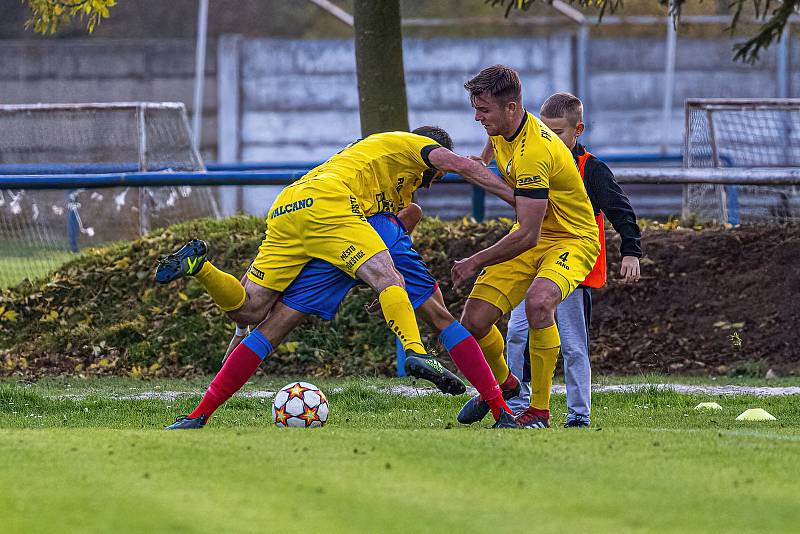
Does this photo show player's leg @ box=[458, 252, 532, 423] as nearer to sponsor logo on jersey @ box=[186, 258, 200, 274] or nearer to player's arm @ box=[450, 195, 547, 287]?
player's arm @ box=[450, 195, 547, 287]

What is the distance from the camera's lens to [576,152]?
8.35 meters

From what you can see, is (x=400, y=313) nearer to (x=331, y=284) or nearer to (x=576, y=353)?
(x=331, y=284)

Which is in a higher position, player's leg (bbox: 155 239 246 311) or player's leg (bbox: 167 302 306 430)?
player's leg (bbox: 155 239 246 311)

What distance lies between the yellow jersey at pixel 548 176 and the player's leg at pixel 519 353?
27.9 inches

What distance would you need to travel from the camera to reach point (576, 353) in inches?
318

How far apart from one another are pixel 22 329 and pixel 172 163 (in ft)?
16.2

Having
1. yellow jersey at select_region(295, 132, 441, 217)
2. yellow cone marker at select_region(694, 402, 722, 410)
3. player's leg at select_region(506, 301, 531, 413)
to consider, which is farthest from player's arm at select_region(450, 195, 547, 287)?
yellow cone marker at select_region(694, 402, 722, 410)

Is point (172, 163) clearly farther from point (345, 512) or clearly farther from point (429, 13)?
point (345, 512)

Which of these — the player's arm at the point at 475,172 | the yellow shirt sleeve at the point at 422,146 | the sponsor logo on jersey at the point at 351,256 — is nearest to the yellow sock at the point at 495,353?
the player's arm at the point at 475,172

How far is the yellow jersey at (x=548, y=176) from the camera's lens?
7566 millimetres

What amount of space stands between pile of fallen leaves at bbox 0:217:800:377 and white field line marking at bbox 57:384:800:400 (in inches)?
42.7

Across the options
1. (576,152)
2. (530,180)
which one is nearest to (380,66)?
(576,152)

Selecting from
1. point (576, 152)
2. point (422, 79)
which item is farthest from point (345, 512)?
point (422, 79)

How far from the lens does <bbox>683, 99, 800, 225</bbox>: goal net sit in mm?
14695
